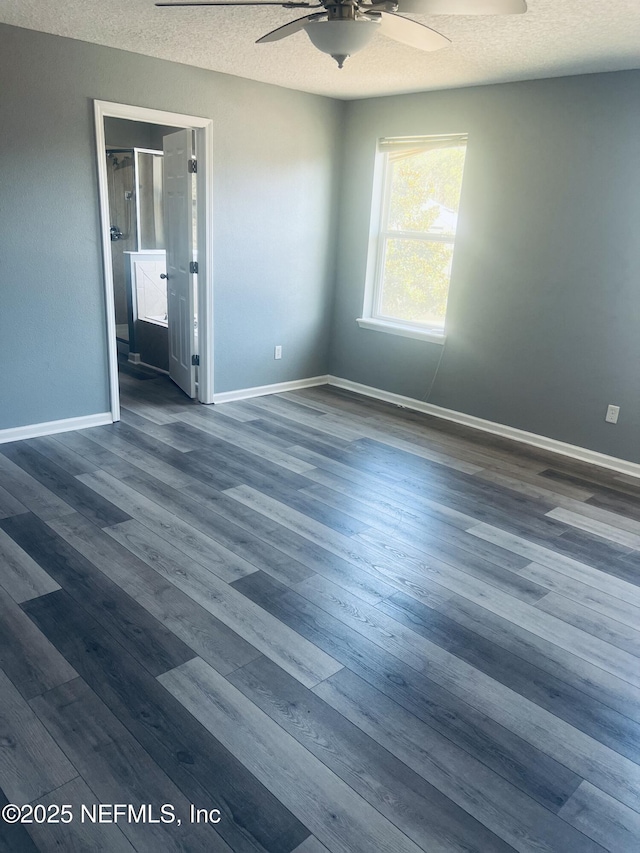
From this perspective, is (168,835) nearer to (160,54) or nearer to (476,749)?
(476,749)

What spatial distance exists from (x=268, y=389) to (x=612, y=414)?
2.75m

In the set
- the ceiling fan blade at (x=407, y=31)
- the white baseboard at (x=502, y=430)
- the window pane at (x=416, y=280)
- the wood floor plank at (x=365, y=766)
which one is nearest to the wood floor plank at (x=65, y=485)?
the wood floor plank at (x=365, y=766)

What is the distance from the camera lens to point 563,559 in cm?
301

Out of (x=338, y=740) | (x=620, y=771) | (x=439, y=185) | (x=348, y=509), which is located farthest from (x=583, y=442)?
(x=338, y=740)

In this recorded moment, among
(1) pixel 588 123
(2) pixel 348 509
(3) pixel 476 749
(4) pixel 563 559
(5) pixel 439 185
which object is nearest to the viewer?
(3) pixel 476 749

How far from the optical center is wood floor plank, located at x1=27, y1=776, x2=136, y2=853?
4.99 feet

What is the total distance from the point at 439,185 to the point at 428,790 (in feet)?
14.3

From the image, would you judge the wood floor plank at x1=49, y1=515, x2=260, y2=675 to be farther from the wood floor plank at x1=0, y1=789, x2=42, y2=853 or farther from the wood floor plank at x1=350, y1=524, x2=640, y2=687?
the wood floor plank at x1=350, y1=524, x2=640, y2=687

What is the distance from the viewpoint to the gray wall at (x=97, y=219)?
378 cm

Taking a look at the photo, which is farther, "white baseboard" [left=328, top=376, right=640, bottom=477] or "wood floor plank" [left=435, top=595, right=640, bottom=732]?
"white baseboard" [left=328, top=376, right=640, bottom=477]

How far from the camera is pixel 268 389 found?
5535 mm

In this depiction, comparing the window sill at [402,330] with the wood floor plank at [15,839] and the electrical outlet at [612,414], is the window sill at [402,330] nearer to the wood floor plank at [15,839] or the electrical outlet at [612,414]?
the electrical outlet at [612,414]

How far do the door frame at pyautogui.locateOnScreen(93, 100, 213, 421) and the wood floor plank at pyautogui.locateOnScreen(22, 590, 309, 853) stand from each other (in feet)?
7.95

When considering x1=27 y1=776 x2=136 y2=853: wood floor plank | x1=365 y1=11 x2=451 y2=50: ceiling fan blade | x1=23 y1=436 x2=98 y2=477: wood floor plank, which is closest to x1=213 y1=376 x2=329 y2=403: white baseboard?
x1=23 y1=436 x2=98 y2=477: wood floor plank
